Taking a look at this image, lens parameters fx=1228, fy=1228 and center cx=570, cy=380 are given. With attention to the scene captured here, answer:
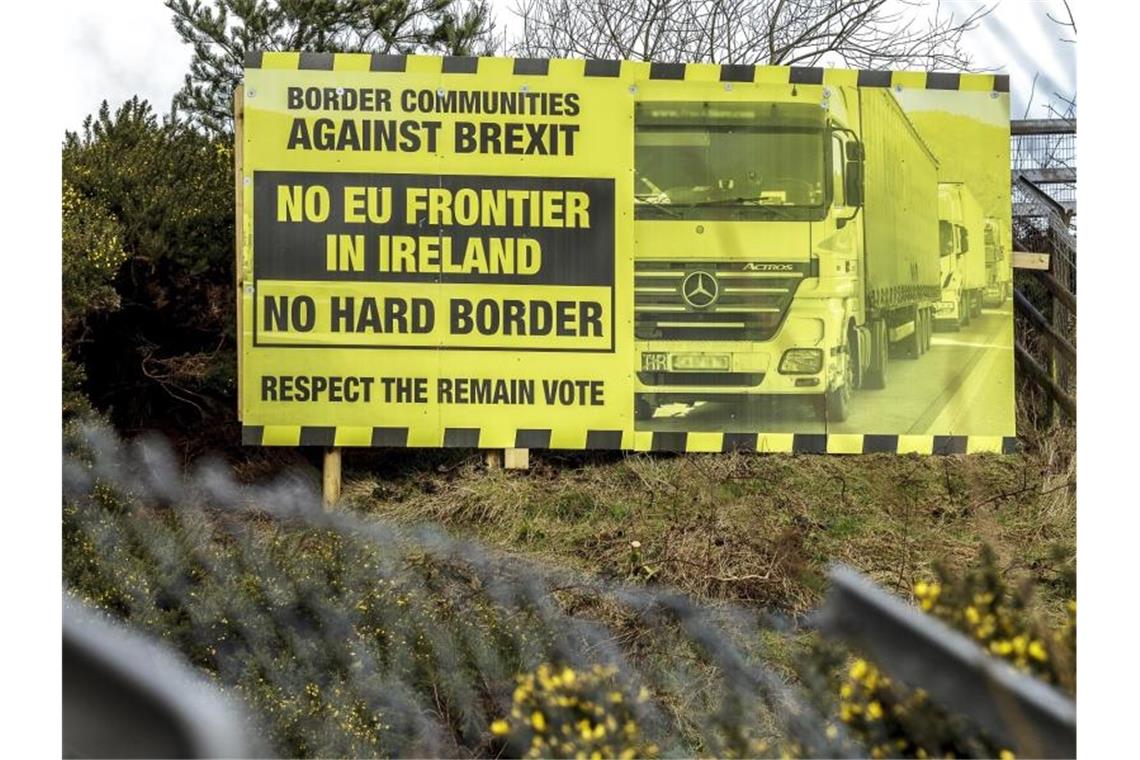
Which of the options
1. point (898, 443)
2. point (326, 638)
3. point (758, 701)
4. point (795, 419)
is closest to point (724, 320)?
point (795, 419)

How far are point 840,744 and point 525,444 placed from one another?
6.99 ft

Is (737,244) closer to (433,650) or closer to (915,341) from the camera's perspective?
(915,341)

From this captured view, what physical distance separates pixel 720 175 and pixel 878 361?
1.12 metres

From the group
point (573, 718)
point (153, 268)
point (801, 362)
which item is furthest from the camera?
point (801, 362)

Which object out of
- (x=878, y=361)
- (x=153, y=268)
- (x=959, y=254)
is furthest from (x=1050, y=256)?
(x=153, y=268)

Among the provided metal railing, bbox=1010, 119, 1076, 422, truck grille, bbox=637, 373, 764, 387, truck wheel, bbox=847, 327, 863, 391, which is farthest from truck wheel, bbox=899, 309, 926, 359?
truck grille, bbox=637, 373, 764, 387

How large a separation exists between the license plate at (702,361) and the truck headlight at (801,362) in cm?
27

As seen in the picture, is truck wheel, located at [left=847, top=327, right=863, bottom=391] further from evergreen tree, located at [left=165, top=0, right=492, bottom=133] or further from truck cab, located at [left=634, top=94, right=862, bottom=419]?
evergreen tree, located at [left=165, top=0, right=492, bottom=133]

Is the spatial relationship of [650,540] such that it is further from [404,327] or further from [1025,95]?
[1025,95]

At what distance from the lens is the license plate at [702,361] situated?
5473mm

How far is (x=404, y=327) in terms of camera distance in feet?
17.8

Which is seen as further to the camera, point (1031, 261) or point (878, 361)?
point (1031, 261)

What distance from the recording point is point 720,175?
5.45 meters

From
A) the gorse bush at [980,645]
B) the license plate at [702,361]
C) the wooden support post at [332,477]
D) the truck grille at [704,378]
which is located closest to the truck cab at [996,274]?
the truck grille at [704,378]
